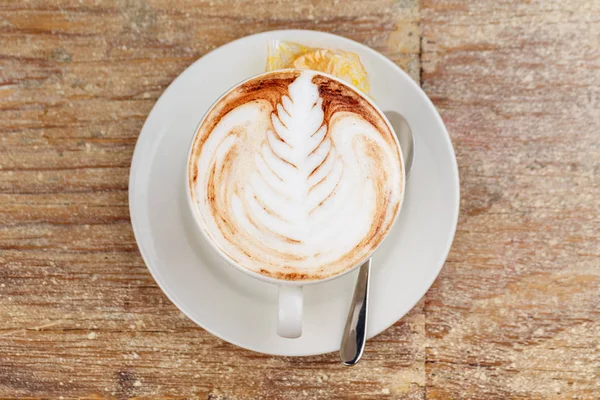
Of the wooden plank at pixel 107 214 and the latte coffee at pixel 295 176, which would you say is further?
the wooden plank at pixel 107 214

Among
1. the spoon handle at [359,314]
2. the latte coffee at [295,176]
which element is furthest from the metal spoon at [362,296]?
the latte coffee at [295,176]

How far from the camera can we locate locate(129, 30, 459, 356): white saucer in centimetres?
98

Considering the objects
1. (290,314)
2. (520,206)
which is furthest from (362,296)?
(520,206)

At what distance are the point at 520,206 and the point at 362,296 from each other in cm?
40

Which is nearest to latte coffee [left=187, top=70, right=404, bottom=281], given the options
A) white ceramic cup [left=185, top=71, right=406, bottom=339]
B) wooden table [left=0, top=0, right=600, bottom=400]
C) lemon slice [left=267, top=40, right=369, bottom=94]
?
white ceramic cup [left=185, top=71, right=406, bottom=339]

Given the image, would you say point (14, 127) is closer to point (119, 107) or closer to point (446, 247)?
point (119, 107)

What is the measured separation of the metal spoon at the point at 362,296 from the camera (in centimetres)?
98

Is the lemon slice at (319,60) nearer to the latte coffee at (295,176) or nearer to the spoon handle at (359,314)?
the latte coffee at (295,176)

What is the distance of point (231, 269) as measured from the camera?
1010 mm

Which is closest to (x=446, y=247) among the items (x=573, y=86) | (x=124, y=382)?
(x=573, y=86)

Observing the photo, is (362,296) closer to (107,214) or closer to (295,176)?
(295,176)

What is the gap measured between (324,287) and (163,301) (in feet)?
1.14

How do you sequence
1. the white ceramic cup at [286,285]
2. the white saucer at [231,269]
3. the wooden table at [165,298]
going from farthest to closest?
the wooden table at [165,298] < the white saucer at [231,269] < the white ceramic cup at [286,285]

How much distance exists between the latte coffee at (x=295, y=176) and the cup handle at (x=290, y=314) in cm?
3
